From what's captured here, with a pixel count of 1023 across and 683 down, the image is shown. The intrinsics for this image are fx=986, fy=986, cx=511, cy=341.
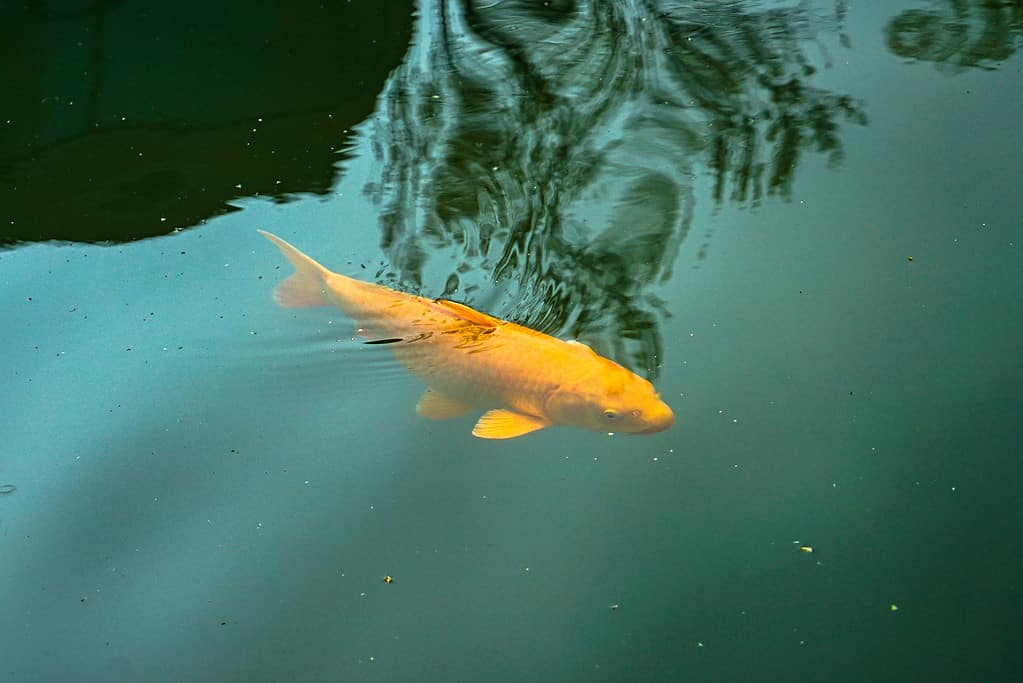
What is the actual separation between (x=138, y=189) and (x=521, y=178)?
4.46ft

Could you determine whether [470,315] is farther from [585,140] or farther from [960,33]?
[960,33]

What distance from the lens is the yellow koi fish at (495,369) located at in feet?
7.98

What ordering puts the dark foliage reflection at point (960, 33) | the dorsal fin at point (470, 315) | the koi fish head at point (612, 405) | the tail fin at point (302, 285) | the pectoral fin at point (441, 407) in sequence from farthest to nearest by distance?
the dark foliage reflection at point (960, 33)
the tail fin at point (302, 285)
the dorsal fin at point (470, 315)
the pectoral fin at point (441, 407)
the koi fish head at point (612, 405)

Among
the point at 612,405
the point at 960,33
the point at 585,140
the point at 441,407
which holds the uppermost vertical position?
the point at 960,33

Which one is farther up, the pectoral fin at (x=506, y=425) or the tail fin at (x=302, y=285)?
the tail fin at (x=302, y=285)

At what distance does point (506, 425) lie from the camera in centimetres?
247

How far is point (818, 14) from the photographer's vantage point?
12.8 feet

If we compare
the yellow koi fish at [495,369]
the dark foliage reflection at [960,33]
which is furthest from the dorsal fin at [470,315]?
the dark foliage reflection at [960,33]

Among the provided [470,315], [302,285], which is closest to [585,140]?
[470,315]

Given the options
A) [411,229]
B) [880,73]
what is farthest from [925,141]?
[411,229]

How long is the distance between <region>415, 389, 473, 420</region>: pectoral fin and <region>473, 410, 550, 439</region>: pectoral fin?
0.07 metres

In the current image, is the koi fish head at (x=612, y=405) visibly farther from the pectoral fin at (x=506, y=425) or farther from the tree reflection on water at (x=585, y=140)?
the tree reflection on water at (x=585, y=140)

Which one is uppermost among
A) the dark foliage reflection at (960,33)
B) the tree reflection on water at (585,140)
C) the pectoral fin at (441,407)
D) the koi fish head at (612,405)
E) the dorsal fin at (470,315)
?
the dark foliage reflection at (960,33)

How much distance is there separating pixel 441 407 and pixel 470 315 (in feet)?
1.00
